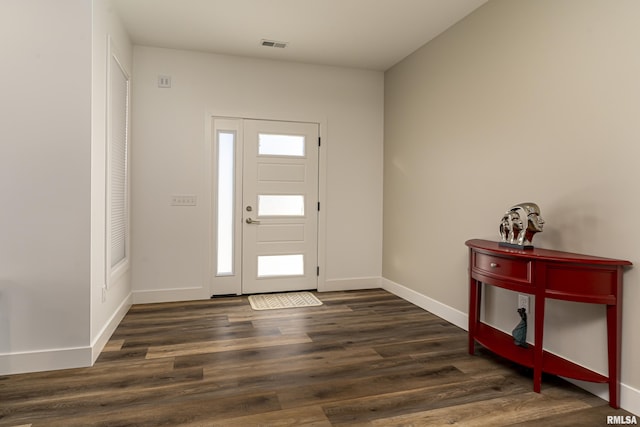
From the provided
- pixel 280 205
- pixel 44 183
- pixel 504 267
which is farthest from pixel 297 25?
pixel 504 267

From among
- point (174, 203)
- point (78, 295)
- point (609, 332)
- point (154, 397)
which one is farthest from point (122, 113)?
point (609, 332)

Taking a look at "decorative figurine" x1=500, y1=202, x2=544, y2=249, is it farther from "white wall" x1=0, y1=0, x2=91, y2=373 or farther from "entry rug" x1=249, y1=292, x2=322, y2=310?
"white wall" x1=0, y1=0, x2=91, y2=373

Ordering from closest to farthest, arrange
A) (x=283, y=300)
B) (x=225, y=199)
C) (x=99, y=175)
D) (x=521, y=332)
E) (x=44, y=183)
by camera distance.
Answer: (x=44, y=183) → (x=521, y=332) → (x=99, y=175) → (x=283, y=300) → (x=225, y=199)

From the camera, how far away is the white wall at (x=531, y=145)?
83.8 inches

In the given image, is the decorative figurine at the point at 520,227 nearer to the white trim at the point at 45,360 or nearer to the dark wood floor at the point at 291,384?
the dark wood floor at the point at 291,384

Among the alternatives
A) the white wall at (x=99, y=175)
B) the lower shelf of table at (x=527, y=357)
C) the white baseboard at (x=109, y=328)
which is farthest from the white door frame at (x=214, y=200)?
the lower shelf of table at (x=527, y=357)

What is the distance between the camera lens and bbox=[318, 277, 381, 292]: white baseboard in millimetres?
4695

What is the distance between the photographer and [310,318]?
12.0 ft

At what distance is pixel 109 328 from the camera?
3055 millimetres

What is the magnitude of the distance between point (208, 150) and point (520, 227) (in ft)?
10.5

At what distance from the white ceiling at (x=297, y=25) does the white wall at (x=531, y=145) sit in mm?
330

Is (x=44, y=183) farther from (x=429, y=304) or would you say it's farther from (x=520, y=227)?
(x=429, y=304)

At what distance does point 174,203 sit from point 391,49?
2884 millimetres

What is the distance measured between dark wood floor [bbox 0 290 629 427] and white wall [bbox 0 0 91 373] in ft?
0.88
